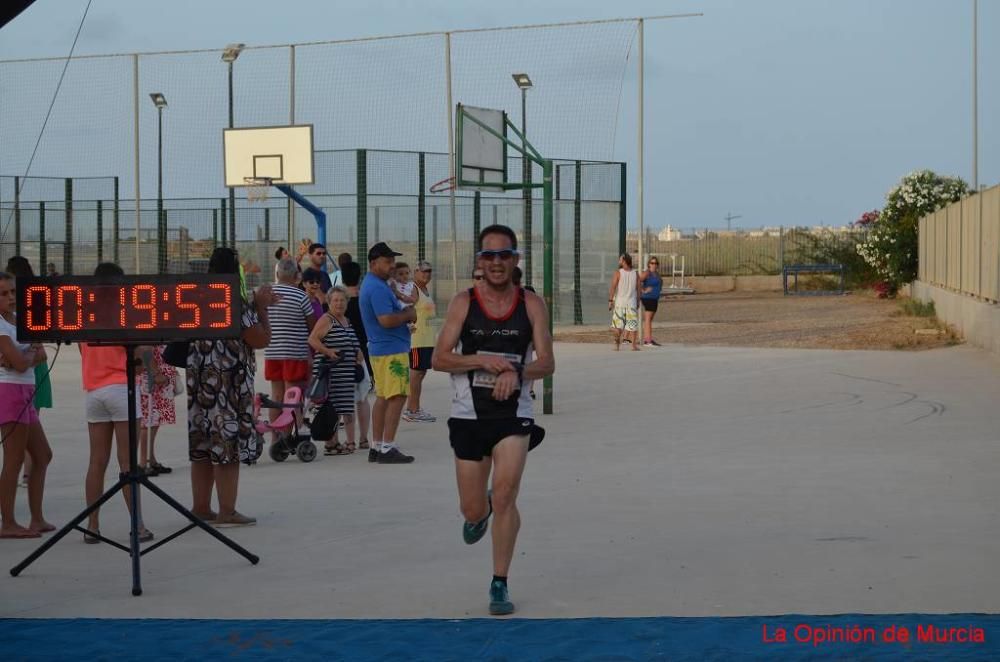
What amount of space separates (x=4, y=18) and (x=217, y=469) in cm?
348

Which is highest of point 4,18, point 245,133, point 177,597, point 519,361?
point 245,133

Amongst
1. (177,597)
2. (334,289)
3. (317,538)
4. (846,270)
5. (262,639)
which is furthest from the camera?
(846,270)

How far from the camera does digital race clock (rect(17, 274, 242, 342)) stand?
7.14 m

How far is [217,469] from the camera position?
8891 millimetres

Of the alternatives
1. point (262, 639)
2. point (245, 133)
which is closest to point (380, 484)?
point (262, 639)

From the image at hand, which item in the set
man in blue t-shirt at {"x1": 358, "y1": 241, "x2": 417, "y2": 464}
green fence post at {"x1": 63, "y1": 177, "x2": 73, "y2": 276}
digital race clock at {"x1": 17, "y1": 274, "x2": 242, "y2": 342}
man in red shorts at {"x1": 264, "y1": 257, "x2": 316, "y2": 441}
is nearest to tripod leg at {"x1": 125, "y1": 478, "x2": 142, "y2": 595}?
digital race clock at {"x1": 17, "y1": 274, "x2": 242, "y2": 342}

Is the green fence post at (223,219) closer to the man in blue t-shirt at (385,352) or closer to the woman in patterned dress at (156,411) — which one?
the man in blue t-shirt at (385,352)

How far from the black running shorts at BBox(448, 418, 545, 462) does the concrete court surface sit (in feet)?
2.45

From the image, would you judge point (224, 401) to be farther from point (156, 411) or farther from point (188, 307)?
point (156, 411)

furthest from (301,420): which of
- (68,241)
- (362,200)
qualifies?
(68,241)

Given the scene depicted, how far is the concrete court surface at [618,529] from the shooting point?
22.8 feet

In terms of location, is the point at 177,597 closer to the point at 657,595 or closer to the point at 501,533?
the point at 501,533

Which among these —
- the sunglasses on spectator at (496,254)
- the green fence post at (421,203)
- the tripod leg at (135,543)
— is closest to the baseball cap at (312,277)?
the tripod leg at (135,543)

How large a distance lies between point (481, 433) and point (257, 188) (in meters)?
22.3
